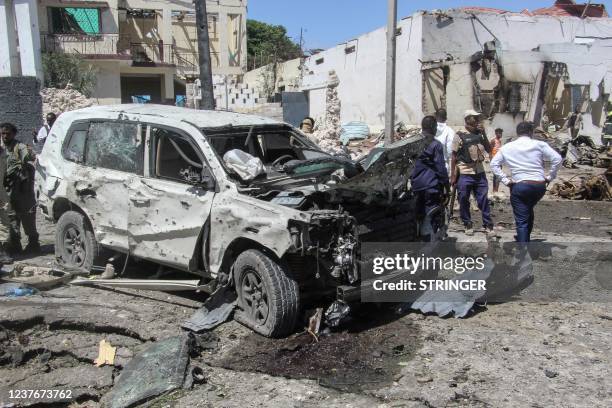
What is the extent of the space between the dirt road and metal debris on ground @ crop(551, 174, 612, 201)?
5353mm

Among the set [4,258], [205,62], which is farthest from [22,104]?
[4,258]

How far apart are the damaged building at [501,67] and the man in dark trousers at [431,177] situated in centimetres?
1098

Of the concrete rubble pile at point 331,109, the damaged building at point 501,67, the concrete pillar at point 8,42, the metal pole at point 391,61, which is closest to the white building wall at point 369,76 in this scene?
the damaged building at point 501,67

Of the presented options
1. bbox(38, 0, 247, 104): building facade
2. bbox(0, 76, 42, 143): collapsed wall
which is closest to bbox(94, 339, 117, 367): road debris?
bbox(0, 76, 42, 143): collapsed wall

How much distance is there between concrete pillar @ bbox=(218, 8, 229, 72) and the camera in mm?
36781

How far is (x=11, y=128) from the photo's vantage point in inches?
287

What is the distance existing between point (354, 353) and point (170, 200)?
7.24 ft

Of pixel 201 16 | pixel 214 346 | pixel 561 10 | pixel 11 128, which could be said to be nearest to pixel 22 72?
pixel 201 16

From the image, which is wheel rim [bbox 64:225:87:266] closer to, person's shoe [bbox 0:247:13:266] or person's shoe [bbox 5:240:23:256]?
person's shoe [bbox 0:247:13:266]

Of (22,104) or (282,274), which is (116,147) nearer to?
(282,274)

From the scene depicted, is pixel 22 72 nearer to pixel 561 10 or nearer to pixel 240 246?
pixel 240 246

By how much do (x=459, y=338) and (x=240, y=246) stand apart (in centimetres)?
195

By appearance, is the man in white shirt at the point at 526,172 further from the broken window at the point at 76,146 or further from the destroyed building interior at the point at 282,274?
the broken window at the point at 76,146

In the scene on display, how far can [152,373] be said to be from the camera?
13.4 ft
